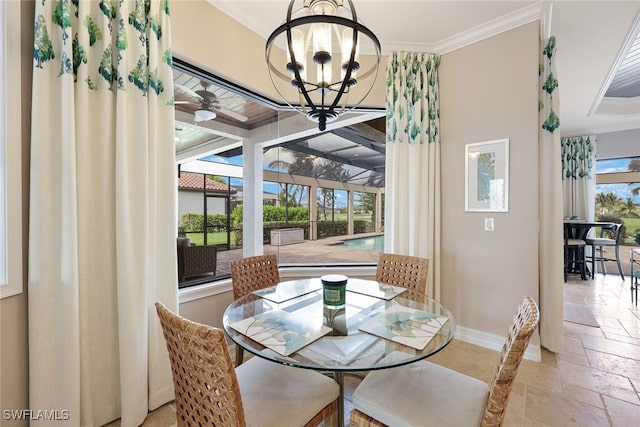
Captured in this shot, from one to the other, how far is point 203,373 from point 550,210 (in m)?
3.05

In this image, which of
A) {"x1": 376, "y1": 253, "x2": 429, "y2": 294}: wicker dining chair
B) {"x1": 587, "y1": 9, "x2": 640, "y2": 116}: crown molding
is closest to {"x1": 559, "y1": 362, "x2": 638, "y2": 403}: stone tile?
{"x1": 376, "y1": 253, "x2": 429, "y2": 294}: wicker dining chair

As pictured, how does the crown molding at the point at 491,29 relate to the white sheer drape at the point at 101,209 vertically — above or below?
above

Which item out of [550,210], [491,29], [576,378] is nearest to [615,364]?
[576,378]

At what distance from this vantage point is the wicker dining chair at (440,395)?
104cm

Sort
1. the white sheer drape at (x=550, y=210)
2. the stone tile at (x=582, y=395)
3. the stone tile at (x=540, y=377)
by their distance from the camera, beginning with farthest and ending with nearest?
the white sheer drape at (x=550, y=210) < the stone tile at (x=540, y=377) < the stone tile at (x=582, y=395)

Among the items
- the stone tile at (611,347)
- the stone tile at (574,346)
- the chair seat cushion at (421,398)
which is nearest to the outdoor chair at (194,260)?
the chair seat cushion at (421,398)

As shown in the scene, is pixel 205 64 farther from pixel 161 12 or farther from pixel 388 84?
pixel 388 84

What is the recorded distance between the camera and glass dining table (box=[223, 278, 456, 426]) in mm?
1150

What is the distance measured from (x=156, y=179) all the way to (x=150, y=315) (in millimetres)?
913

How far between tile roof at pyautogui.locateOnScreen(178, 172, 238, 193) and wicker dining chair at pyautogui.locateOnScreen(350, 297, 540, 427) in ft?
7.29

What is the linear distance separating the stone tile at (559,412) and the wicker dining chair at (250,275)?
6.70ft

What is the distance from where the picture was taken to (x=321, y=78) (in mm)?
1531

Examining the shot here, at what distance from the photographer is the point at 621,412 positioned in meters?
1.80

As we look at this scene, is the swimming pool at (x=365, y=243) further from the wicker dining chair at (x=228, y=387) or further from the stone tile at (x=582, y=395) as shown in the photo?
the wicker dining chair at (x=228, y=387)
